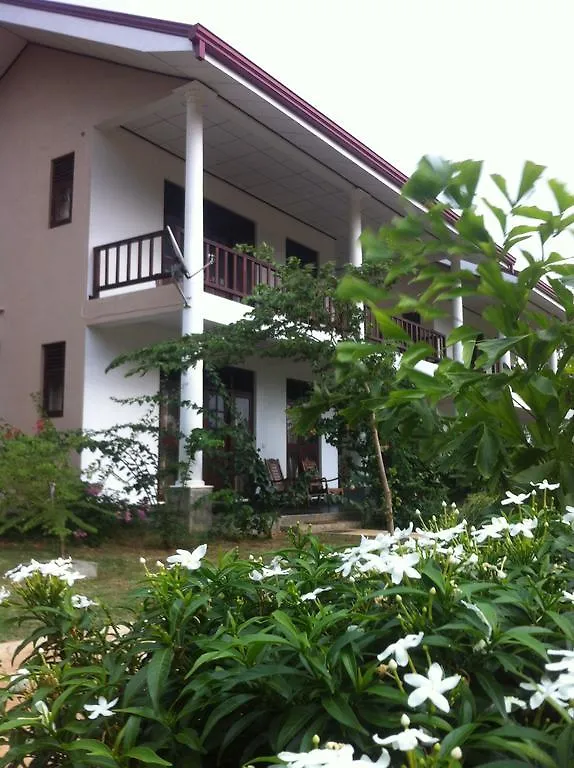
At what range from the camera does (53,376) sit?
1152 cm

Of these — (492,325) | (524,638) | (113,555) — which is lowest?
(113,555)

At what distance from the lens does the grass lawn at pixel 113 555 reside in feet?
21.0

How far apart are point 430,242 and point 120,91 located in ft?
33.6

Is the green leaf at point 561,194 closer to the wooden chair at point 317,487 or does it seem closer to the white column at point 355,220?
the wooden chair at point 317,487

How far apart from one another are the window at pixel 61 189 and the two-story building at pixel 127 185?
27 millimetres

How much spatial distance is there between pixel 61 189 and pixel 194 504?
600cm

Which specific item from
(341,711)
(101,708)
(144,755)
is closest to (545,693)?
(341,711)

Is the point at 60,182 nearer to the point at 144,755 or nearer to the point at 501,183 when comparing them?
the point at 501,183

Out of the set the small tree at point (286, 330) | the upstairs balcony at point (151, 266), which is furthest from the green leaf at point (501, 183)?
the upstairs balcony at point (151, 266)

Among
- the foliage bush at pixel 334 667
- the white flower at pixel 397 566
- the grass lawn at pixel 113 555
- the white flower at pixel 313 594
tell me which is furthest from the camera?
the grass lawn at pixel 113 555

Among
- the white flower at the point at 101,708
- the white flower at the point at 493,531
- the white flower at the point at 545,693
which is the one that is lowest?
the white flower at the point at 101,708

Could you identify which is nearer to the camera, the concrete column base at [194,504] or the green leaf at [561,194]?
the green leaf at [561,194]

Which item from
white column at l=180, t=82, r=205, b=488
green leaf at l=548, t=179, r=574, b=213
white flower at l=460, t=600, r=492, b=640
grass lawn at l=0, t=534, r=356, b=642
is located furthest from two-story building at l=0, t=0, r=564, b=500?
white flower at l=460, t=600, r=492, b=640

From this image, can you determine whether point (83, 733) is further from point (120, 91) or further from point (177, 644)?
point (120, 91)
